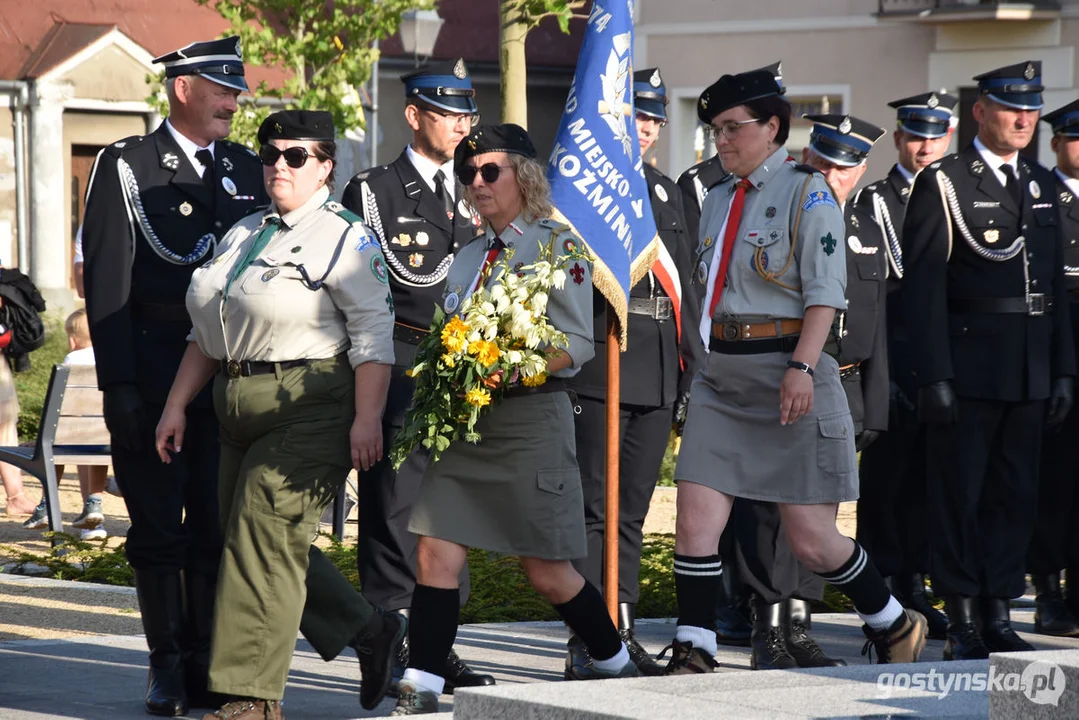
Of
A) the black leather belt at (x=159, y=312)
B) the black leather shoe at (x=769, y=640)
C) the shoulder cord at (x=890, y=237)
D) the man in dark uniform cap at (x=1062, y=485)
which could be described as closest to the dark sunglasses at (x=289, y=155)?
the black leather belt at (x=159, y=312)

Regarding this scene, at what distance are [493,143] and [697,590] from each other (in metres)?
1.69

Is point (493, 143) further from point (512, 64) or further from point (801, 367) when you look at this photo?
point (512, 64)

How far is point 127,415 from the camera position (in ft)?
20.3

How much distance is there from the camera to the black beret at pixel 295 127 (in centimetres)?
592

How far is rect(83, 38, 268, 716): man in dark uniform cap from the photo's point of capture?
20.5ft

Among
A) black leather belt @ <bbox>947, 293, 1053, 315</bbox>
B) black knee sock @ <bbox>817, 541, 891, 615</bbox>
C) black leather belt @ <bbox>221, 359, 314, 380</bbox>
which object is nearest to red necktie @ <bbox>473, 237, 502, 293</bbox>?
black leather belt @ <bbox>221, 359, 314, 380</bbox>

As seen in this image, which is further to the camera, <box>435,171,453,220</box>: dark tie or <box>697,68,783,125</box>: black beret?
<box>435,171,453,220</box>: dark tie

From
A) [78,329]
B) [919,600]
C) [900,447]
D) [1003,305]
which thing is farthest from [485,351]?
[78,329]

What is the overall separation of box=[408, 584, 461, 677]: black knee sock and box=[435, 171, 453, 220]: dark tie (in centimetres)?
180

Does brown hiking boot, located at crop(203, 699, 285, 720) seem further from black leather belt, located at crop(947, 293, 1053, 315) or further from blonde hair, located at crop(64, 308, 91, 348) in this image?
blonde hair, located at crop(64, 308, 91, 348)

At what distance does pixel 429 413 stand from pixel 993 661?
1.85m

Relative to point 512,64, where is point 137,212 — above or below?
below

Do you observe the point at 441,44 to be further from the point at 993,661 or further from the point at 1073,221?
the point at 993,661

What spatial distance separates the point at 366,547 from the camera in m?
7.03
